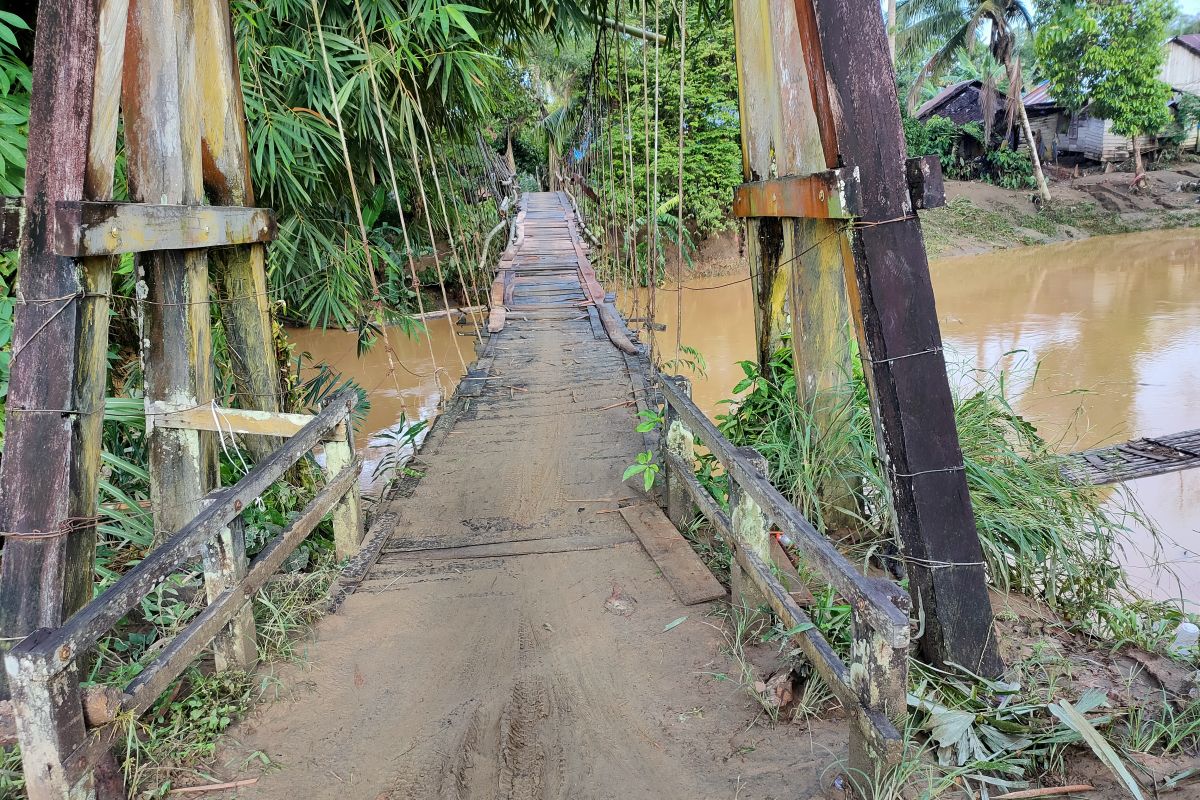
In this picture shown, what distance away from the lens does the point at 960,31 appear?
16.4m

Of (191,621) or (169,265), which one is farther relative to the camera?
(169,265)

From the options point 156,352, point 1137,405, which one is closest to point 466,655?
point 156,352

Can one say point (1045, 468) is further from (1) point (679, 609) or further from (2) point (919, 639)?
(1) point (679, 609)

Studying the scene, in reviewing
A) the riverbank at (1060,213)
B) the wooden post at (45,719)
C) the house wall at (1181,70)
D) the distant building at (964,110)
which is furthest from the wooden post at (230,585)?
the house wall at (1181,70)

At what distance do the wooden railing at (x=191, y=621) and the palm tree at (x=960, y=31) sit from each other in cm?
1700

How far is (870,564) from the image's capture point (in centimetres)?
249

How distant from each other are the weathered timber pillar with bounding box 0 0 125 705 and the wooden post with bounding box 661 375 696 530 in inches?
67.5

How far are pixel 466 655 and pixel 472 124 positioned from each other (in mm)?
4708

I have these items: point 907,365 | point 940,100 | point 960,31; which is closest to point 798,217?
point 907,365

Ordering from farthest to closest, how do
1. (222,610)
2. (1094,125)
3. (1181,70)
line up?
(1094,125), (1181,70), (222,610)

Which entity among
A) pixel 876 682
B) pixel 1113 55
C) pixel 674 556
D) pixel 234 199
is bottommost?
pixel 674 556

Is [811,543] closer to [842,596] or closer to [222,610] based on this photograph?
[842,596]

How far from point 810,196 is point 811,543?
913mm

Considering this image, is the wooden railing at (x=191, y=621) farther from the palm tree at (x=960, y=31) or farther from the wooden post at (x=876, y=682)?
the palm tree at (x=960, y=31)
